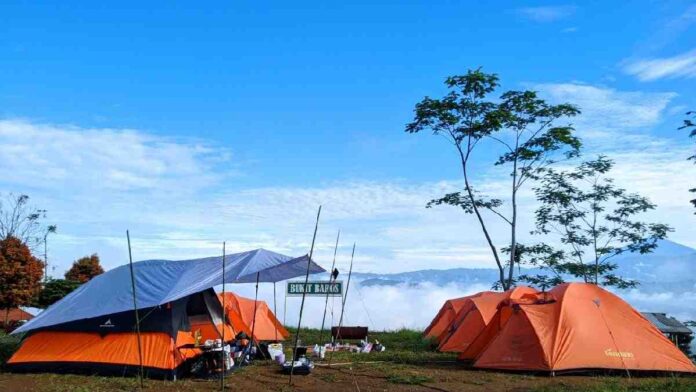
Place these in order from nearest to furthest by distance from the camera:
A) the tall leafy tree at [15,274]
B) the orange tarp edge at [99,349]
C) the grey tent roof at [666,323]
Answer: the orange tarp edge at [99,349]
the grey tent roof at [666,323]
the tall leafy tree at [15,274]

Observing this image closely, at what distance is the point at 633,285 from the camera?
20.8 m

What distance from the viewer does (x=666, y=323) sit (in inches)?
781

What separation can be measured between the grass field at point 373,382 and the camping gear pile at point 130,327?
406mm

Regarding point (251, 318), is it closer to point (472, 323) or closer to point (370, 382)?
point (472, 323)

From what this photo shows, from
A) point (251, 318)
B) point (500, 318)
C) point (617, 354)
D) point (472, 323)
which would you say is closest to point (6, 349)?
point (251, 318)

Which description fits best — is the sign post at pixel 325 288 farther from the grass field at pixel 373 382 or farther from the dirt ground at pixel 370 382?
the dirt ground at pixel 370 382

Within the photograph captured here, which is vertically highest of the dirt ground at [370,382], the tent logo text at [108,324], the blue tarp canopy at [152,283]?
the blue tarp canopy at [152,283]

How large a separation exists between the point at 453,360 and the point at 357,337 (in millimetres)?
4883

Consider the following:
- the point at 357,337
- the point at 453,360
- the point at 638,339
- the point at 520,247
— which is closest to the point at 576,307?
the point at 638,339

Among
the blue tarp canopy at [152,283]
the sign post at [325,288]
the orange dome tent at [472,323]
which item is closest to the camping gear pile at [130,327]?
the blue tarp canopy at [152,283]

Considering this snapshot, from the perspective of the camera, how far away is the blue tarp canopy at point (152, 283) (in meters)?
11.8

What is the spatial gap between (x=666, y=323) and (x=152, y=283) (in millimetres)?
16238

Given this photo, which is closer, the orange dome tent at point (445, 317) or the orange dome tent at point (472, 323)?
the orange dome tent at point (472, 323)

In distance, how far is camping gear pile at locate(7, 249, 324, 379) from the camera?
457 inches
